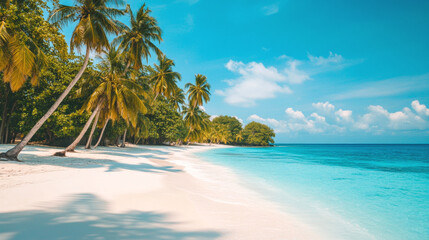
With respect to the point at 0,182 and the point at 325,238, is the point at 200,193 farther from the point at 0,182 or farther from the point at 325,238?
the point at 0,182

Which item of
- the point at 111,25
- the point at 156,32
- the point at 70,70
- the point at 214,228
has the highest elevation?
the point at 156,32

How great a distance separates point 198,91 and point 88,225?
110 ft

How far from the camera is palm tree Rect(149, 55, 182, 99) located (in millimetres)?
25456

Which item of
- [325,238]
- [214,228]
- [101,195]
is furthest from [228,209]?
[101,195]

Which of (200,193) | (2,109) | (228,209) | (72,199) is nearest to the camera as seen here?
(72,199)

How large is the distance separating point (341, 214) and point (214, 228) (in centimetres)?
369

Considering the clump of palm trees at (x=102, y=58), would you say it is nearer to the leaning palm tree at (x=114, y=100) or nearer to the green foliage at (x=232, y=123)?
the leaning palm tree at (x=114, y=100)

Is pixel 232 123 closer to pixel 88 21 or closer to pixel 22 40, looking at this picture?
pixel 88 21

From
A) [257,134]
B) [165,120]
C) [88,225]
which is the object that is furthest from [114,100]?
[257,134]

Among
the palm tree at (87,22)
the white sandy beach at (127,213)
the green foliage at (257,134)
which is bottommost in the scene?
the white sandy beach at (127,213)

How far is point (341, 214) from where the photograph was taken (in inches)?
196

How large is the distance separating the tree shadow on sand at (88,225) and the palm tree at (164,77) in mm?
22599

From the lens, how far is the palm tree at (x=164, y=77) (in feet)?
83.5

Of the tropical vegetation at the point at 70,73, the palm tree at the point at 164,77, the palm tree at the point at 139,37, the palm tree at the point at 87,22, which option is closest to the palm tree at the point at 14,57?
the tropical vegetation at the point at 70,73
